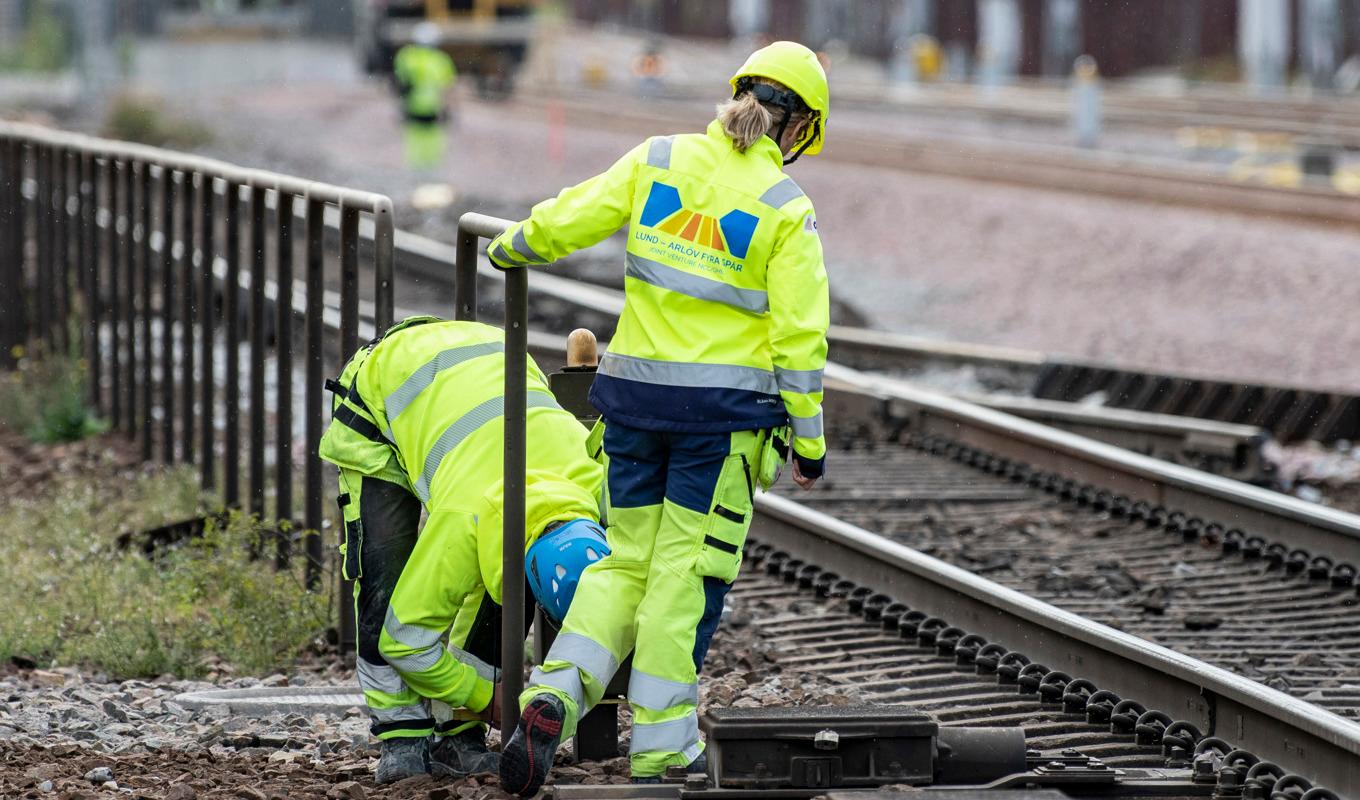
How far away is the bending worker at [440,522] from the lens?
474 cm

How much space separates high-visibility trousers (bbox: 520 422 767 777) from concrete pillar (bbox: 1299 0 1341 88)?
30.6m

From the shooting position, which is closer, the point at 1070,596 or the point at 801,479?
the point at 801,479

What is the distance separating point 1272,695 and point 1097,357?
29.9ft

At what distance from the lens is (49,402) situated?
10.8 m

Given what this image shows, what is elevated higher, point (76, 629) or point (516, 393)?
point (516, 393)

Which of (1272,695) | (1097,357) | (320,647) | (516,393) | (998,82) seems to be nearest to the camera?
(516,393)

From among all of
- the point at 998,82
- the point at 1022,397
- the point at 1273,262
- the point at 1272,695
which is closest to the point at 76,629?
the point at 1272,695

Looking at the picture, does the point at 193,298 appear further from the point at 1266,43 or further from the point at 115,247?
the point at 1266,43

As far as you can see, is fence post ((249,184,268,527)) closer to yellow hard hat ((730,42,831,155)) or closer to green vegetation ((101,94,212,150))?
yellow hard hat ((730,42,831,155))

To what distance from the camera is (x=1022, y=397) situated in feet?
39.5

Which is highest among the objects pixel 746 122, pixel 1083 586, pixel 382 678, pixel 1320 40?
pixel 1320 40

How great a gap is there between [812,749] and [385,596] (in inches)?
49.8

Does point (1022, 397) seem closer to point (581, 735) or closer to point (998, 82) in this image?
point (581, 735)

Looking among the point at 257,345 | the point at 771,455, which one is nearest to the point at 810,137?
the point at 771,455
